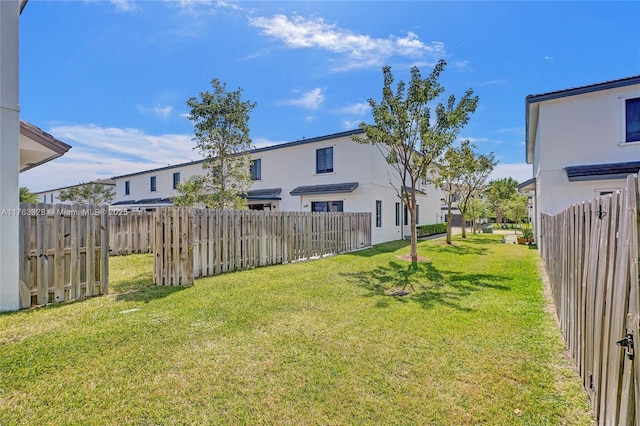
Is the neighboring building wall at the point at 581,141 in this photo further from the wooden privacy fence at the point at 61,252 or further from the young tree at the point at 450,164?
the wooden privacy fence at the point at 61,252

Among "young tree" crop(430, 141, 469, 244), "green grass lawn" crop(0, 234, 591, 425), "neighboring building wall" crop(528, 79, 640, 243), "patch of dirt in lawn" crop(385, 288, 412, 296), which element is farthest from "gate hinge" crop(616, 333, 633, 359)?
"young tree" crop(430, 141, 469, 244)

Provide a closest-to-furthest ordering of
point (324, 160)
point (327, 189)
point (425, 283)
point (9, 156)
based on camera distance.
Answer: point (9, 156)
point (425, 283)
point (327, 189)
point (324, 160)

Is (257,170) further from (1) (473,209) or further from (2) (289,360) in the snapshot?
(2) (289,360)

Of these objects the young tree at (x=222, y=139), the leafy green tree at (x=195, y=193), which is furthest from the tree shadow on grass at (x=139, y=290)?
the young tree at (x=222, y=139)

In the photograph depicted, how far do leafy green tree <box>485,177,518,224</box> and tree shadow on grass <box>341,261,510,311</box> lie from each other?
32.6 meters

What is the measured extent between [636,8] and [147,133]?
28640 mm

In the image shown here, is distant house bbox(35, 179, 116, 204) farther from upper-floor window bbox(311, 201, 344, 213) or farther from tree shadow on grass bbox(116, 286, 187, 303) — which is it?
tree shadow on grass bbox(116, 286, 187, 303)

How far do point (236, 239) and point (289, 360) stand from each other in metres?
6.60

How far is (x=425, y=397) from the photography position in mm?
3105

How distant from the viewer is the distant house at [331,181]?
726 inches

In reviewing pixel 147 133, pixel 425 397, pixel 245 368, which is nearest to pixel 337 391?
pixel 425 397

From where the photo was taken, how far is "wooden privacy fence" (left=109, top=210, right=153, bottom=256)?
46.7 feet

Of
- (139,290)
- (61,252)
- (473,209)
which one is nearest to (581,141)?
(473,209)

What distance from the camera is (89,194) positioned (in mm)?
39000
